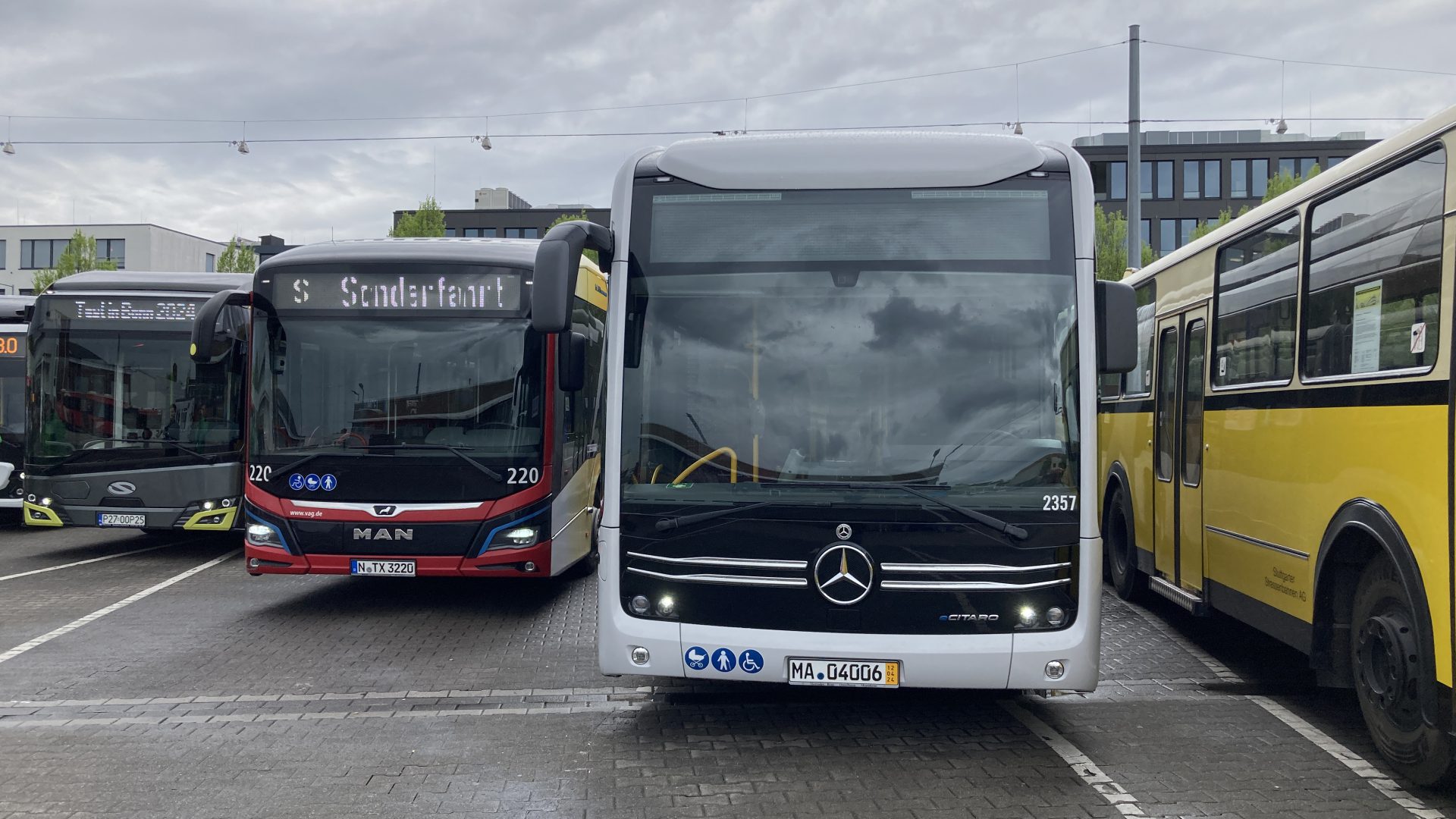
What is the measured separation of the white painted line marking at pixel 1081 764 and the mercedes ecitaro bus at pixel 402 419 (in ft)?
13.8

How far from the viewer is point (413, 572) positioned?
30.2 ft

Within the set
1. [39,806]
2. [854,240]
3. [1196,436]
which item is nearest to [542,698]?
[39,806]

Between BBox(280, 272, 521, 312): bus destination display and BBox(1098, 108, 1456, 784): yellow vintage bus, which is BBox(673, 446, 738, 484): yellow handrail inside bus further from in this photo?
BBox(280, 272, 521, 312): bus destination display

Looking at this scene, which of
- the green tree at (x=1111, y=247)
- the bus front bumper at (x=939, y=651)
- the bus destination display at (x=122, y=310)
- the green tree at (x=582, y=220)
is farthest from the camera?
the green tree at (x=1111, y=247)

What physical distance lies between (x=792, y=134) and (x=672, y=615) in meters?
2.47

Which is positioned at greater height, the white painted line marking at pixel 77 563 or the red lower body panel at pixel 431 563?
the red lower body panel at pixel 431 563

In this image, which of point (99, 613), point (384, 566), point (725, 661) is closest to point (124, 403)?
point (99, 613)

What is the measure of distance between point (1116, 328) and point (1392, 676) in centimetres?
193

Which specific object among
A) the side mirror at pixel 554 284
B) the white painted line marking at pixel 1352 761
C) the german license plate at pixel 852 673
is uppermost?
the side mirror at pixel 554 284

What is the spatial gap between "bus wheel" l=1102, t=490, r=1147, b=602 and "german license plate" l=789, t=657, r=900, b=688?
5091 mm

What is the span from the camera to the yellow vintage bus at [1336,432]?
4.91 meters

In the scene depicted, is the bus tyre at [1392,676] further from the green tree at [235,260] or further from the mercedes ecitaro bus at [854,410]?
the green tree at [235,260]

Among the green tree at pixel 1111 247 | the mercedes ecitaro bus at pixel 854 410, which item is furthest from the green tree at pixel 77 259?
the mercedes ecitaro bus at pixel 854 410

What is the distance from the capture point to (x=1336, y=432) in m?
5.80
